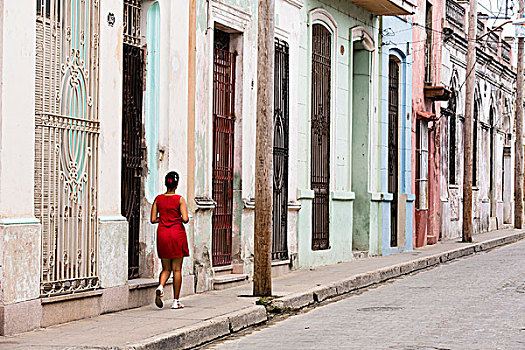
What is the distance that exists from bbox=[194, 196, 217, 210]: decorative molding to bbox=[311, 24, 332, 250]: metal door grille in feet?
16.8

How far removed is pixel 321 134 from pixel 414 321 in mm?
8492

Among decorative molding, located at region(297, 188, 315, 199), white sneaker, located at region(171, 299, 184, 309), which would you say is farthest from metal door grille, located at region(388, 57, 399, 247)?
white sneaker, located at region(171, 299, 184, 309)

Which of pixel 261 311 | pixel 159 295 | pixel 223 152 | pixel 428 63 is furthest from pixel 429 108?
pixel 159 295

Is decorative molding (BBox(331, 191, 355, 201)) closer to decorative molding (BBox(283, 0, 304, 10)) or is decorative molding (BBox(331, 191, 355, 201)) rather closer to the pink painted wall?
decorative molding (BBox(283, 0, 304, 10))

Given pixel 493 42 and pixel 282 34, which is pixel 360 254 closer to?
pixel 282 34

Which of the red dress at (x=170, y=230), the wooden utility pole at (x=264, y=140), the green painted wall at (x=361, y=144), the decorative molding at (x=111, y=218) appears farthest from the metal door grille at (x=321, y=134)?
the decorative molding at (x=111, y=218)

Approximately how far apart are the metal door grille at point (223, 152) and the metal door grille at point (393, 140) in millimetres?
9212

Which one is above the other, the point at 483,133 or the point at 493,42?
the point at 493,42

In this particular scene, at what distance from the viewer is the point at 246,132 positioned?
15422 millimetres

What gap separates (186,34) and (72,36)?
297cm

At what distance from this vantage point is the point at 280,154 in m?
17.1

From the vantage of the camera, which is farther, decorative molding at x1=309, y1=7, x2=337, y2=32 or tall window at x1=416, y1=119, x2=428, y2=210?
tall window at x1=416, y1=119, x2=428, y2=210

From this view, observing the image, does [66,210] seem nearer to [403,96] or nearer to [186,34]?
[186,34]

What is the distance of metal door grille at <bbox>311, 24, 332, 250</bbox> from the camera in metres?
18.9
